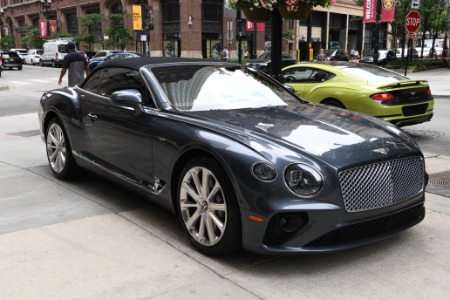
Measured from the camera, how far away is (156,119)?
13.6 ft

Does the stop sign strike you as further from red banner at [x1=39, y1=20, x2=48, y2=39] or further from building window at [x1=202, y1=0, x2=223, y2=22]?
red banner at [x1=39, y1=20, x2=48, y2=39]

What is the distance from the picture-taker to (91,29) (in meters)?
57.9

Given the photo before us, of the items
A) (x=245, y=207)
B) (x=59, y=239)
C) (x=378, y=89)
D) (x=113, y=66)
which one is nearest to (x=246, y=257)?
(x=245, y=207)

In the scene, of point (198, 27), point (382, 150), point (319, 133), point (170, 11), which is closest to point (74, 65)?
point (319, 133)

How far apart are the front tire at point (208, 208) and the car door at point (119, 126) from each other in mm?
569

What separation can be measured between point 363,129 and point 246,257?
55.7 inches

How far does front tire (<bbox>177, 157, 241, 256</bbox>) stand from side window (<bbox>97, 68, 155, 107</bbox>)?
0.97 metres

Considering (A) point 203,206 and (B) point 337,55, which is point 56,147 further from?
(B) point 337,55

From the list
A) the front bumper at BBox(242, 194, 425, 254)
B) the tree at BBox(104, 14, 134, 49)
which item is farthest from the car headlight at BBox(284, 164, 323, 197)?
the tree at BBox(104, 14, 134, 49)

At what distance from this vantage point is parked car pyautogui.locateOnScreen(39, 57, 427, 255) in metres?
3.19

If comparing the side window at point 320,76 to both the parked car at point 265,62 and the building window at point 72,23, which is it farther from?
the building window at point 72,23

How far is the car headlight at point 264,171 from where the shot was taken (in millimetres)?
3181

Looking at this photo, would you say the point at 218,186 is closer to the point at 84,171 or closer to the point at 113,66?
the point at 113,66

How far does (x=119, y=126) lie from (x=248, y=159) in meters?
1.80
